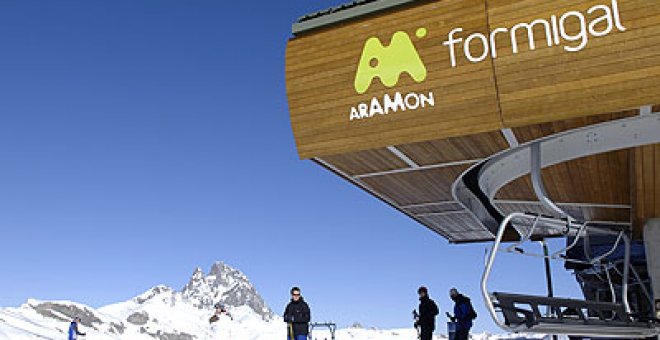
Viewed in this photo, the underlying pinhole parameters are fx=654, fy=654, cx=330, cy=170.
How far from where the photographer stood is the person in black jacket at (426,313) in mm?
12789

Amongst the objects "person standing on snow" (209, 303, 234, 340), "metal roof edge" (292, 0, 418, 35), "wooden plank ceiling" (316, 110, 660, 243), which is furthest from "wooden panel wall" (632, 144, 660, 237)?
"person standing on snow" (209, 303, 234, 340)

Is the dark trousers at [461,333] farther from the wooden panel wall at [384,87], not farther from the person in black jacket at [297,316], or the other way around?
the wooden panel wall at [384,87]

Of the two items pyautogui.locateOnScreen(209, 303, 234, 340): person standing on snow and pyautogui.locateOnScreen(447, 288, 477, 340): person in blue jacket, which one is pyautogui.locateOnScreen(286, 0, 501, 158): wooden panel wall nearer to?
pyautogui.locateOnScreen(447, 288, 477, 340): person in blue jacket

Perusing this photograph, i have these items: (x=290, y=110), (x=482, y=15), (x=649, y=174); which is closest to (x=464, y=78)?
(x=482, y=15)

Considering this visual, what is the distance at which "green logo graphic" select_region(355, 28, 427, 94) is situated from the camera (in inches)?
379

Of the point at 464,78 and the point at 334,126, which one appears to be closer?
the point at 464,78

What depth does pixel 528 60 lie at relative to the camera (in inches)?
348

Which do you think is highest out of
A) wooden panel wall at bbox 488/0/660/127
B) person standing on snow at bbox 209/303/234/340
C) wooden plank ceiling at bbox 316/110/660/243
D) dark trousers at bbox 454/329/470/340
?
wooden panel wall at bbox 488/0/660/127

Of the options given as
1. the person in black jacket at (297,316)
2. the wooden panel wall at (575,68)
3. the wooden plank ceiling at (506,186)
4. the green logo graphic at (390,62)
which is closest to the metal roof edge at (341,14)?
the green logo graphic at (390,62)

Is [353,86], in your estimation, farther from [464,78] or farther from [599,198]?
[599,198]

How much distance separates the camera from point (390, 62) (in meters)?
9.81

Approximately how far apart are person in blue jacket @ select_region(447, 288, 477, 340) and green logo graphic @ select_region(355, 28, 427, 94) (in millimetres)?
4687

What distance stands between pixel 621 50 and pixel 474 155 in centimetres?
309

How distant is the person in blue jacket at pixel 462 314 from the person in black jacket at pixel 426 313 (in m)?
0.58
